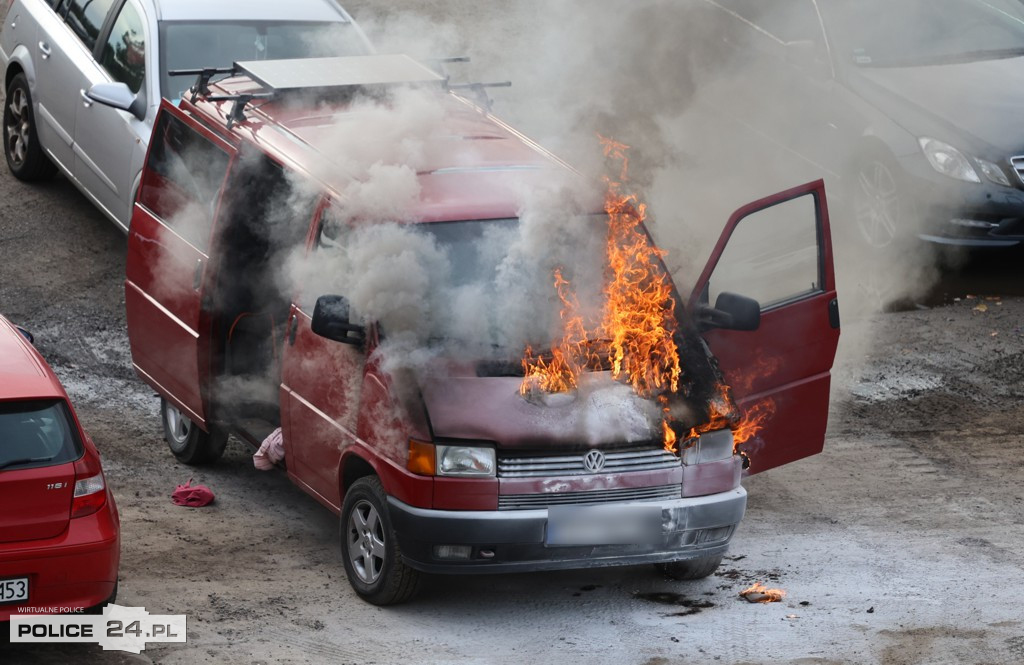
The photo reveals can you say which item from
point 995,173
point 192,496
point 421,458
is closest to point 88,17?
point 192,496

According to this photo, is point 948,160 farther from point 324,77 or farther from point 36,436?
point 36,436

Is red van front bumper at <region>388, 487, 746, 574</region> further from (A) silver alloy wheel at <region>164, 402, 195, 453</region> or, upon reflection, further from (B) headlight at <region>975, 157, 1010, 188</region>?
(B) headlight at <region>975, 157, 1010, 188</region>

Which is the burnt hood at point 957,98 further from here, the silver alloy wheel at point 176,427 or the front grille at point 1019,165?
the silver alloy wheel at point 176,427

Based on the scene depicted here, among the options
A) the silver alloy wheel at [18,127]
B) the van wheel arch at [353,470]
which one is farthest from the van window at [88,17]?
the van wheel arch at [353,470]

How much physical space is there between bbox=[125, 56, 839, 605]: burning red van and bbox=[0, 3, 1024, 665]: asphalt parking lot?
0.33m

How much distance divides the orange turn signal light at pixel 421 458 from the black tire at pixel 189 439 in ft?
7.35

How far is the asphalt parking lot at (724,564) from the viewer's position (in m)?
6.23

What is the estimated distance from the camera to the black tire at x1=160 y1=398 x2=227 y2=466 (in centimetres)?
829

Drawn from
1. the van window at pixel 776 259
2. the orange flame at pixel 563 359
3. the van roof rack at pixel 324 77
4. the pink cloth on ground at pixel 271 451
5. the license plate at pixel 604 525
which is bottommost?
the pink cloth on ground at pixel 271 451

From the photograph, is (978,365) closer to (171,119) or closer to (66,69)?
(171,119)

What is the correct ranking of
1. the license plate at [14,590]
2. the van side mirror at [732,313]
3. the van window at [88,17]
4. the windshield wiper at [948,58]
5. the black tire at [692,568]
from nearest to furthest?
1. the license plate at [14,590]
2. the van side mirror at [732,313]
3. the black tire at [692,568]
4. the van window at [88,17]
5. the windshield wiper at [948,58]

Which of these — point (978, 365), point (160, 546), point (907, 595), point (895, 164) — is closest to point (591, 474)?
point (907, 595)

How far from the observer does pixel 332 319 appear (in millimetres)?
6391

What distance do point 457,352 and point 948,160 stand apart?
5611 millimetres
